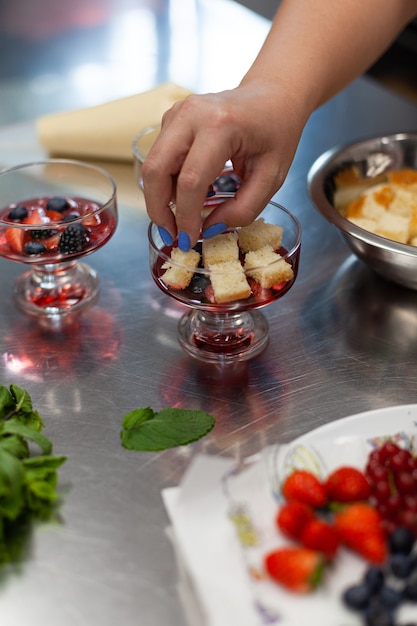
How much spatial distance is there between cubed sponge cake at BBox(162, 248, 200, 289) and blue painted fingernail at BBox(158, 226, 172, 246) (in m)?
0.02

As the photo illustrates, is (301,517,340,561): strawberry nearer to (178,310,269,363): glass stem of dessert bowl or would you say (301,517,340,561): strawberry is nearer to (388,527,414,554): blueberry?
(388,527,414,554): blueberry

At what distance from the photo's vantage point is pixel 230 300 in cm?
102

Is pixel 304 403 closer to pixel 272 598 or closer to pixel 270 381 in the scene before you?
pixel 270 381

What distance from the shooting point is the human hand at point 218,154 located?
3.15ft

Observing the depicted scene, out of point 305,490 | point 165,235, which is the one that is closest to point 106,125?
point 165,235

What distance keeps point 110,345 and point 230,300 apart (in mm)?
234

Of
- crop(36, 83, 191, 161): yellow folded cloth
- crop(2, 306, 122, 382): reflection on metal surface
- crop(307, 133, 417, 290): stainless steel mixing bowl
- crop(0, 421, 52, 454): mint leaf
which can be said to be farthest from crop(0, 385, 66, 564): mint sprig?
crop(36, 83, 191, 161): yellow folded cloth

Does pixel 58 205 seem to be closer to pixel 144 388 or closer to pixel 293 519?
pixel 144 388

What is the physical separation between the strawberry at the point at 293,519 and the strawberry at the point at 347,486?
0.05 meters

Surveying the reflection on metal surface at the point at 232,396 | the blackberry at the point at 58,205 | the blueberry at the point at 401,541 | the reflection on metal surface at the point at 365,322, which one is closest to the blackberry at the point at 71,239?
the blackberry at the point at 58,205

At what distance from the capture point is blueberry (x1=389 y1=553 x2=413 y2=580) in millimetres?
797

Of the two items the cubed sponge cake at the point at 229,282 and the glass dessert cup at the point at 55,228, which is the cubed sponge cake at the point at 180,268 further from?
the glass dessert cup at the point at 55,228

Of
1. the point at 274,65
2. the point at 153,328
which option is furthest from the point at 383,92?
the point at 153,328

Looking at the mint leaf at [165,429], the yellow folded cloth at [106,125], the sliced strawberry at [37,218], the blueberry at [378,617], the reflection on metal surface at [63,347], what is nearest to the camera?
the blueberry at [378,617]
